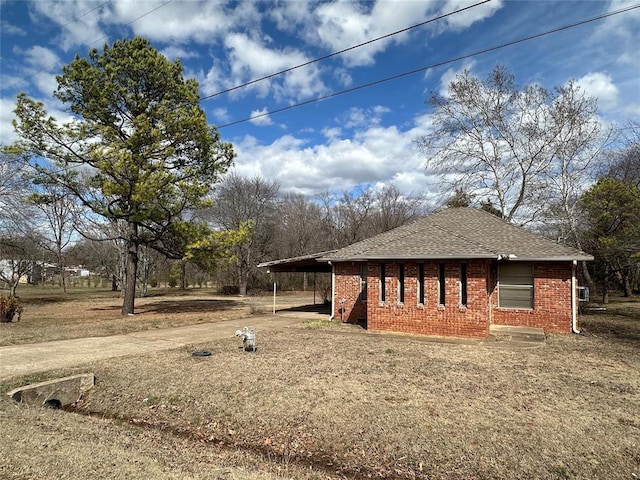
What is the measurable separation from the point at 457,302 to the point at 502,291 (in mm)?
3179

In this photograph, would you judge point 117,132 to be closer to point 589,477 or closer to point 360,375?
point 360,375

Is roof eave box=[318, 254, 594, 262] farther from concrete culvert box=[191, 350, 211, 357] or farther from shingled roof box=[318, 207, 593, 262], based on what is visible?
concrete culvert box=[191, 350, 211, 357]

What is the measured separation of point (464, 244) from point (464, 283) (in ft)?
3.84

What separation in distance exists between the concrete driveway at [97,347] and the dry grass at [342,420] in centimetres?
101

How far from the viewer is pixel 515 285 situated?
1395cm

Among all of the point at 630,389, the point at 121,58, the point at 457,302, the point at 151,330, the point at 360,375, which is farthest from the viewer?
the point at 121,58

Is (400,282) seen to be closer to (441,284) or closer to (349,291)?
(441,284)

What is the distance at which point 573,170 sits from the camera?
2441 cm

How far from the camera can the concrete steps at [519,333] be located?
11.5 meters

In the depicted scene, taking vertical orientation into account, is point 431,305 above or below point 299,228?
below

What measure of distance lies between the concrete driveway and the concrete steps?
22.6ft

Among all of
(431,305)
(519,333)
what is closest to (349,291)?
(431,305)

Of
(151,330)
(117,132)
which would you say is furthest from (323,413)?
(117,132)

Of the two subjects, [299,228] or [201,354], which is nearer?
[201,354]
